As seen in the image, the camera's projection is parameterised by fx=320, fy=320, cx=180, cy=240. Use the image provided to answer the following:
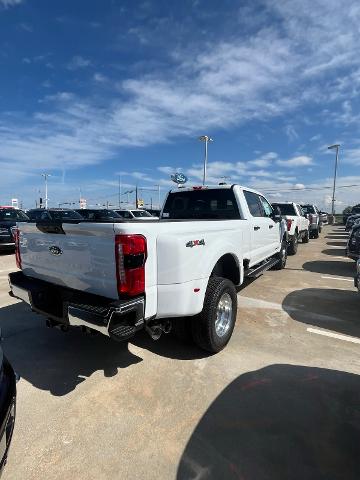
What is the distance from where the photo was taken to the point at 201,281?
331cm

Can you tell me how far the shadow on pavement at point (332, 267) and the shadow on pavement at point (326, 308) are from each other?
6.60 feet

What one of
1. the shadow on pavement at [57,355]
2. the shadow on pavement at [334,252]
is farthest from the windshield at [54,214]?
the shadow on pavement at [334,252]

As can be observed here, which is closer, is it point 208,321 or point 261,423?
point 261,423

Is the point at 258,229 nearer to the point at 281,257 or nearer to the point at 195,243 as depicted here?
the point at 195,243

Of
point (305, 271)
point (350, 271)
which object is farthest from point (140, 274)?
point (350, 271)

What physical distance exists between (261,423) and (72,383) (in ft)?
6.02

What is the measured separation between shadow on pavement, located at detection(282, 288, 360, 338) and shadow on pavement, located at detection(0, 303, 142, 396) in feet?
9.43

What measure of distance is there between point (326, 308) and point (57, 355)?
4.34 meters

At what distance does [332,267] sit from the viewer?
9344mm

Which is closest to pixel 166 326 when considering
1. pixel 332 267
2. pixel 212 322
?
pixel 212 322

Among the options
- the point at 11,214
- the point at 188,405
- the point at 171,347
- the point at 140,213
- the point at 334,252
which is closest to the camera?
the point at 188,405

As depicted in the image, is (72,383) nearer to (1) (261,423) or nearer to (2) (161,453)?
(2) (161,453)

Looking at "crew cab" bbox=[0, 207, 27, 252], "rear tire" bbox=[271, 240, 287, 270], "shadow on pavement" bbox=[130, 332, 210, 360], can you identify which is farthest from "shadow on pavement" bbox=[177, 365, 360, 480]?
"crew cab" bbox=[0, 207, 27, 252]

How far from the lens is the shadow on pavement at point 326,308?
4762 mm
